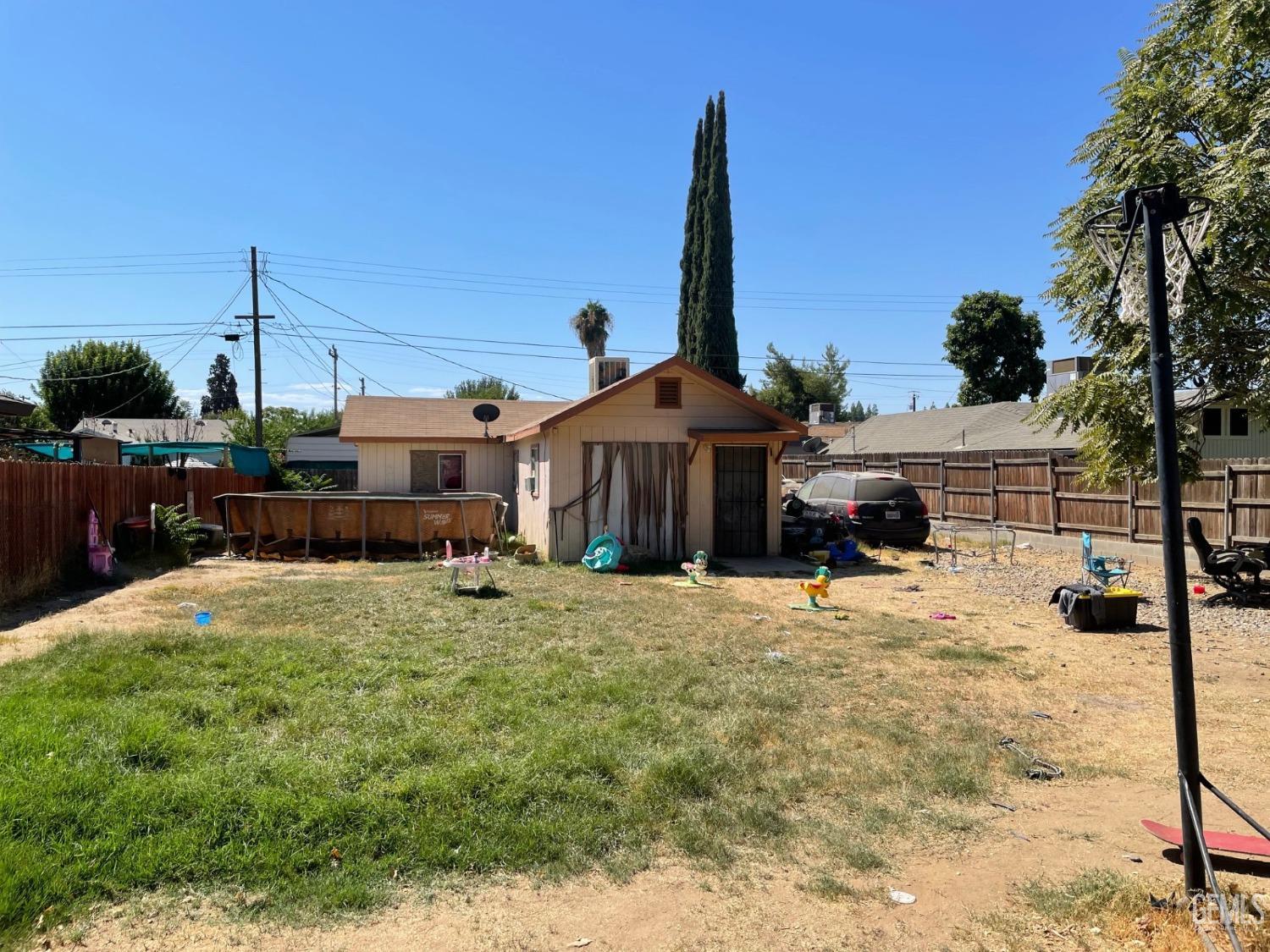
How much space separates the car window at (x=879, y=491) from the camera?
1709 centimetres

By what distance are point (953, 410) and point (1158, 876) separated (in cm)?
3307

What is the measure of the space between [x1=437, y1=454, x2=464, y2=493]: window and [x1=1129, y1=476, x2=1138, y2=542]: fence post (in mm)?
15023

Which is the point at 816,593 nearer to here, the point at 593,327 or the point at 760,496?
the point at 760,496

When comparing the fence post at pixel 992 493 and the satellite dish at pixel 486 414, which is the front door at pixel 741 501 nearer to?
the fence post at pixel 992 493

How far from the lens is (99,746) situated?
4.76 m

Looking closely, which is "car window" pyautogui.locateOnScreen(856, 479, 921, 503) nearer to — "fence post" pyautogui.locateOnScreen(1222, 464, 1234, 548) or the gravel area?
the gravel area

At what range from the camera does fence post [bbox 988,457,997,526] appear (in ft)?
65.0

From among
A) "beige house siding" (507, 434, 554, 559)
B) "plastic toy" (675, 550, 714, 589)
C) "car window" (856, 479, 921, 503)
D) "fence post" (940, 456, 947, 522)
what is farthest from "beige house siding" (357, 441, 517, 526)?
"fence post" (940, 456, 947, 522)

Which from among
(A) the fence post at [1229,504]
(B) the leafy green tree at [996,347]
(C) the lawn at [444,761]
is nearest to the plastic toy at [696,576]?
(C) the lawn at [444,761]

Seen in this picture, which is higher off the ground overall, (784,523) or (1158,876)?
(784,523)

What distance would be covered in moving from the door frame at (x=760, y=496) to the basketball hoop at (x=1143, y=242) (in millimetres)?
11027

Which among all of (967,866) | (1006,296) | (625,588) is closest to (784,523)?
(625,588)

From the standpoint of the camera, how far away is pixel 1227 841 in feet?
12.4

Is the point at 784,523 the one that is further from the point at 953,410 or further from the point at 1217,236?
the point at 953,410
